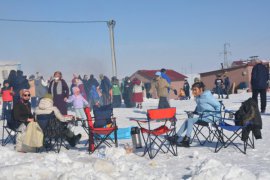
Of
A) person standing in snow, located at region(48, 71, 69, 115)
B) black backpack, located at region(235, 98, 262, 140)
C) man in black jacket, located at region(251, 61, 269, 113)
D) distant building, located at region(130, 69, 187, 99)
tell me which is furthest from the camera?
distant building, located at region(130, 69, 187, 99)

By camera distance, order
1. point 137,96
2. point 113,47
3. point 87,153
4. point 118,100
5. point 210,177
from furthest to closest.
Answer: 1. point 113,47
2. point 118,100
3. point 137,96
4. point 87,153
5. point 210,177

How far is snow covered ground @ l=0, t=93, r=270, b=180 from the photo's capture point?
15.5ft

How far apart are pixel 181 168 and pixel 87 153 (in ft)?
7.12

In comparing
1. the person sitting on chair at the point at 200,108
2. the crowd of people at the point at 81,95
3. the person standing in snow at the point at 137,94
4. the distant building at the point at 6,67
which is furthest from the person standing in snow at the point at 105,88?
the distant building at the point at 6,67

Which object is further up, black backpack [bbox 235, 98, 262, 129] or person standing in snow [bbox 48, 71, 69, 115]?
person standing in snow [bbox 48, 71, 69, 115]

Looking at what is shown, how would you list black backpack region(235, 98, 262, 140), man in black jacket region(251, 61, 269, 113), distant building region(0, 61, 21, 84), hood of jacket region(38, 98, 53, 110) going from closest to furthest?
1. black backpack region(235, 98, 262, 140)
2. hood of jacket region(38, 98, 53, 110)
3. man in black jacket region(251, 61, 269, 113)
4. distant building region(0, 61, 21, 84)

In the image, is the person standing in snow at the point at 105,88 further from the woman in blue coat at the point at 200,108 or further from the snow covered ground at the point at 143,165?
the woman in blue coat at the point at 200,108

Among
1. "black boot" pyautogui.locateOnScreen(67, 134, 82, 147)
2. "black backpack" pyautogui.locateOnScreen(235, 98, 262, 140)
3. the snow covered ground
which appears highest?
"black backpack" pyautogui.locateOnScreen(235, 98, 262, 140)

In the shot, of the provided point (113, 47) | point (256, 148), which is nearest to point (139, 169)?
point (256, 148)

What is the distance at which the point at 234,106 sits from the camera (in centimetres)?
1432

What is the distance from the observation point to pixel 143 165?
595 centimetres

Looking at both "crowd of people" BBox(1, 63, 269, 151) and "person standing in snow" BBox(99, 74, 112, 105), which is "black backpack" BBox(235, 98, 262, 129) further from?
"person standing in snow" BBox(99, 74, 112, 105)

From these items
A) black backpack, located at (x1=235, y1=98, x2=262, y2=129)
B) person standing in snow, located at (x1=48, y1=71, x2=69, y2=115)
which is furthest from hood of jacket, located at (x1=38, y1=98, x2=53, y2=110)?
black backpack, located at (x1=235, y1=98, x2=262, y2=129)

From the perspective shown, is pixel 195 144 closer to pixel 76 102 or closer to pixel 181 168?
pixel 181 168
